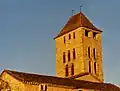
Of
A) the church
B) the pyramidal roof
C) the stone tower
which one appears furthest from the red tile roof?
the pyramidal roof

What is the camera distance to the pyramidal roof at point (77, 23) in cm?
5397

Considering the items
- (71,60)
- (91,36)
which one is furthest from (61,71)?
(91,36)

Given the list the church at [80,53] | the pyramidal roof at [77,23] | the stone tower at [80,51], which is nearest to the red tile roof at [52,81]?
the church at [80,53]

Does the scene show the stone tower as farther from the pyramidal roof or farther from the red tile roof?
the red tile roof

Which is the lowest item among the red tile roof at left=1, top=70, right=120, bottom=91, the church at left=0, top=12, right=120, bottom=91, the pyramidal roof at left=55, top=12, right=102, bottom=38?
the red tile roof at left=1, top=70, right=120, bottom=91

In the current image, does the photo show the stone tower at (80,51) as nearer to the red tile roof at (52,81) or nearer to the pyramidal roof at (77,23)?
the pyramidal roof at (77,23)

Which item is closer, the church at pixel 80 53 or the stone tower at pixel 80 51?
the church at pixel 80 53

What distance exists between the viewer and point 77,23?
179 feet

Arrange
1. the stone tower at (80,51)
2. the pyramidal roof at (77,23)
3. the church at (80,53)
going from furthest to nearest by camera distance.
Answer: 1. the pyramidal roof at (77,23)
2. the stone tower at (80,51)
3. the church at (80,53)

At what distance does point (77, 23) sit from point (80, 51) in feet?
15.5

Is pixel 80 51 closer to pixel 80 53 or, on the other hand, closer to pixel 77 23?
pixel 80 53

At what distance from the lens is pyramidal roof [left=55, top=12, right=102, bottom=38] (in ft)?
177

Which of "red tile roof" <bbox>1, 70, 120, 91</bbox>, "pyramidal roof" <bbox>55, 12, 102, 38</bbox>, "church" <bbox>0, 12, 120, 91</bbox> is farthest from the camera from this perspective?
"pyramidal roof" <bbox>55, 12, 102, 38</bbox>

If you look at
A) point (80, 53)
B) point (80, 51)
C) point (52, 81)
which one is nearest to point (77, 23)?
point (80, 51)
